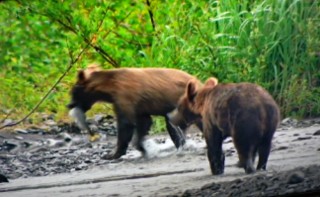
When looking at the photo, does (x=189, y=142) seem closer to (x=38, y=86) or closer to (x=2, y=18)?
(x=38, y=86)

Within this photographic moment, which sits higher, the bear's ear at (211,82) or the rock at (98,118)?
the bear's ear at (211,82)

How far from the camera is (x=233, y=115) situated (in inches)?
89.0

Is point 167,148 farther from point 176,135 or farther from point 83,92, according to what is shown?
point 83,92

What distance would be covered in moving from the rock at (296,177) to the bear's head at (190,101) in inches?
14.8

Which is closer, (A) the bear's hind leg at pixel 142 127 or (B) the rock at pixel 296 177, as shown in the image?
(A) the bear's hind leg at pixel 142 127

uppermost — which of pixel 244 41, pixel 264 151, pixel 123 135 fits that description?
pixel 244 41

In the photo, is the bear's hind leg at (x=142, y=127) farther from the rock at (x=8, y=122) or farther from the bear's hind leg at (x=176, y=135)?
the rock at (x=8, y=122)

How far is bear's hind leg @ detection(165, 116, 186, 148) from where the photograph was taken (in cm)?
232

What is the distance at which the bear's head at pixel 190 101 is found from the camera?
2289 millimetres

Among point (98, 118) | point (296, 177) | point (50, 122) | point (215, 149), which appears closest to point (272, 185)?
point (296, 177)

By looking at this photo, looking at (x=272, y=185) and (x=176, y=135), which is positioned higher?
(x=176, y=135)

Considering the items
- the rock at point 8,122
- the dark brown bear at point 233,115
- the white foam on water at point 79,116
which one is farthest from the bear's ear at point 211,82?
the rock at point 8,122

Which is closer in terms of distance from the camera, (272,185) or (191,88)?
(191,88)

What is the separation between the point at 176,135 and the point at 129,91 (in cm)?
20
